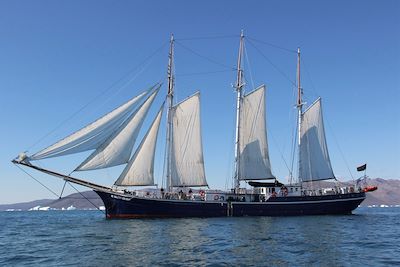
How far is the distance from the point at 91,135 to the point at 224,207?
19.6 m

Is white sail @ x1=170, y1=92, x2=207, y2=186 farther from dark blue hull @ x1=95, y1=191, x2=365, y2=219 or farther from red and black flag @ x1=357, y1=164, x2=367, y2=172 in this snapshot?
red and black flag @ x1=357, y1=164, x2=367, y2=172

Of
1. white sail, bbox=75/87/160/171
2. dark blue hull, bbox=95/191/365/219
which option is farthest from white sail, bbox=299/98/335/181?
white sail, bbox=75/87/160/171

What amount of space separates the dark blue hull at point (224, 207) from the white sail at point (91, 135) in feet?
26.0

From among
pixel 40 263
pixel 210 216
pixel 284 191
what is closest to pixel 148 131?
pixel 210 216

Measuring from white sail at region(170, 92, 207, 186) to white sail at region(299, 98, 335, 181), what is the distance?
1816 centimetres

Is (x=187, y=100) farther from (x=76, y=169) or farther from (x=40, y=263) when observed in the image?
(x=40, y=263)

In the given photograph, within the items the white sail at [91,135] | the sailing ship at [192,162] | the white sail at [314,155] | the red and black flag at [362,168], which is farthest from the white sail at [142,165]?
the red and black flag at [362,168]

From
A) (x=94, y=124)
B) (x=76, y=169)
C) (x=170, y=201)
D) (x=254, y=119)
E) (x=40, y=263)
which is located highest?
(x=254, y=119)

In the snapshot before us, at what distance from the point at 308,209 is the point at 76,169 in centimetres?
3188

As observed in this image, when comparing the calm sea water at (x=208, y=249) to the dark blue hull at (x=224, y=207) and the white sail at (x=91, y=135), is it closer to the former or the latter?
the white sail at (x=91, y=135)

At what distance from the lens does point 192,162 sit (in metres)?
53.1

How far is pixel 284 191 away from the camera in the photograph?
5575 centimetres

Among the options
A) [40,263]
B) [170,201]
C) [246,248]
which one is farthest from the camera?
[170,201]

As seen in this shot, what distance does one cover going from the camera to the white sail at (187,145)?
5262cm
